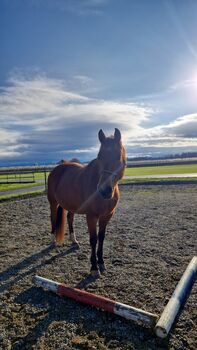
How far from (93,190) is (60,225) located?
219 cm

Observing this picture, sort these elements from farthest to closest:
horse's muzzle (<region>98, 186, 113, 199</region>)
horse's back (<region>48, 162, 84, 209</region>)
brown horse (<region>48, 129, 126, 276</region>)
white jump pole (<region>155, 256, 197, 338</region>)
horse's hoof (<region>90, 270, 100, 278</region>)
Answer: horse's back (<region>48, 162, 84, 209</region>), horse's hoof (<region>90, 270, 100, 278</region>), brown horse (<region>48, 129, 126, 276</region>), horse's muzzle (<region>98, 186, 113, 199</region>), white jump pole (<region>155, 256, 197, 338</region>)

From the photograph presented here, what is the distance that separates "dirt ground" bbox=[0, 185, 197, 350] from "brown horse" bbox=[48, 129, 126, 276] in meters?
0.59

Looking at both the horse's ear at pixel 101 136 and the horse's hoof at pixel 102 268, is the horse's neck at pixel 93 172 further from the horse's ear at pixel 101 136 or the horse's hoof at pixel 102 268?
the horse's hoof at pixel 102 268

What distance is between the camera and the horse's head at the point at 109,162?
4703 mm

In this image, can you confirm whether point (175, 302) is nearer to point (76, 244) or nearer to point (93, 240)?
point (93, 240)

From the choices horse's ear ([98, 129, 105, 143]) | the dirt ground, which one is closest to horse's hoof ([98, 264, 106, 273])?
the dirt ground

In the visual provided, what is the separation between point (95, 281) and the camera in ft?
16.8

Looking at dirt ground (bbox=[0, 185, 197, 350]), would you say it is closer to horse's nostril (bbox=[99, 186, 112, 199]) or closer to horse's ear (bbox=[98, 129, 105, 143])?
horse's nostril (bbox=[99, 186, 112, 199])

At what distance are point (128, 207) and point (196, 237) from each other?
546cm

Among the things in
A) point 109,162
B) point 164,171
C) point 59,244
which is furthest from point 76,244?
point 164,171

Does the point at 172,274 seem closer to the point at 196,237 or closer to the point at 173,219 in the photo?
the point at 196,237

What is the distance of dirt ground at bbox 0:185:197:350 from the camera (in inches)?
137

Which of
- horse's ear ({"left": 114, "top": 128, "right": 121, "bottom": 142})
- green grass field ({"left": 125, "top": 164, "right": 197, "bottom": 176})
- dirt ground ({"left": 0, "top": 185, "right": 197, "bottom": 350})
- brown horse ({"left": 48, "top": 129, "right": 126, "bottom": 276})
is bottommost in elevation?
dirt ground ({"left": 0, "top": 185, "right": 197, "bottom": 350})

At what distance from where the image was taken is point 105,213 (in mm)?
5520
